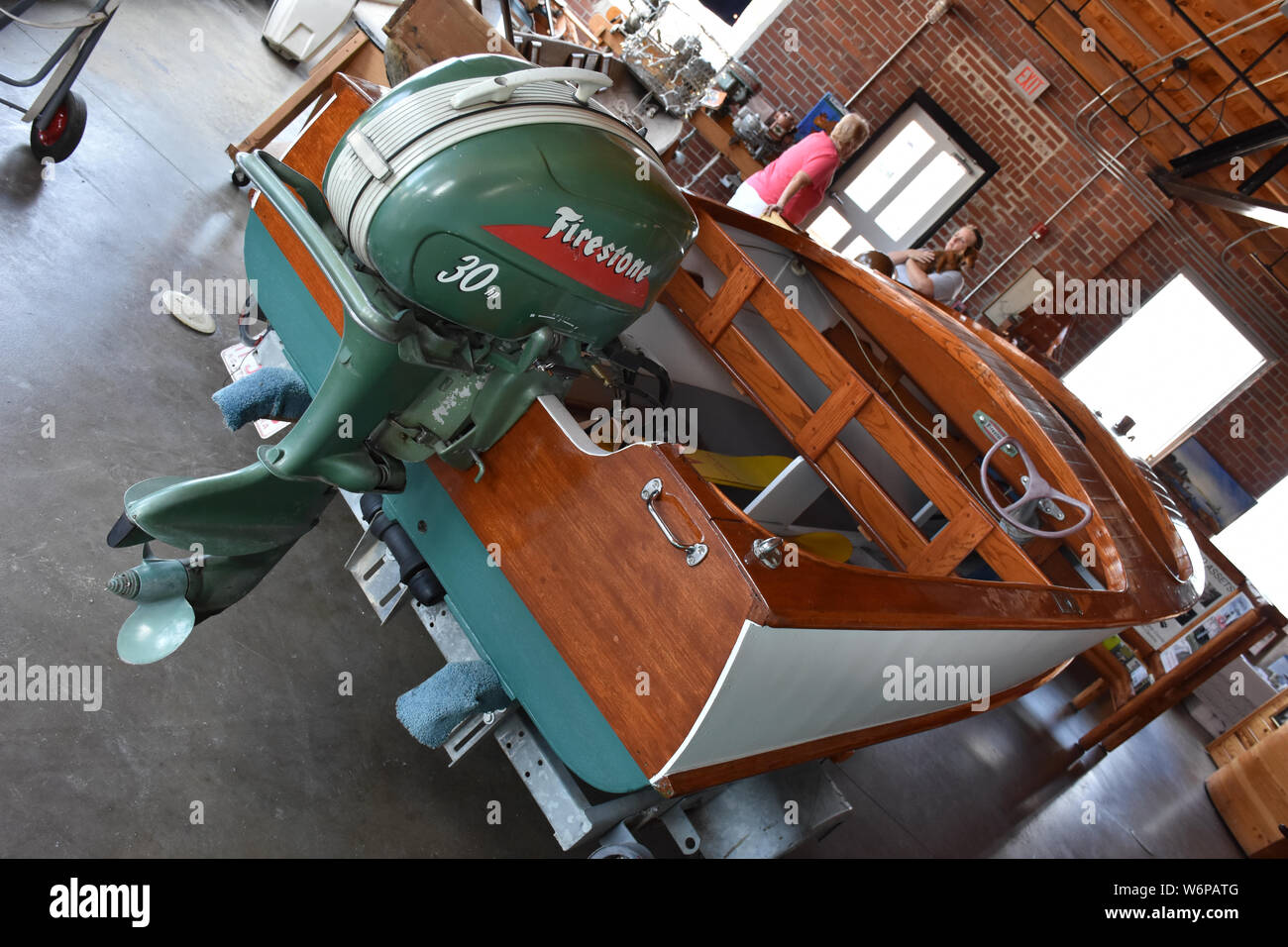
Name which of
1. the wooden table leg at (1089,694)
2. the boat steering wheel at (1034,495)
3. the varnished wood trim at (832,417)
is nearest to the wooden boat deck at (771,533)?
the varnished wood trim at (832,417)

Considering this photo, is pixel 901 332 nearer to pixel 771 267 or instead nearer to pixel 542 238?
pixel 771 267

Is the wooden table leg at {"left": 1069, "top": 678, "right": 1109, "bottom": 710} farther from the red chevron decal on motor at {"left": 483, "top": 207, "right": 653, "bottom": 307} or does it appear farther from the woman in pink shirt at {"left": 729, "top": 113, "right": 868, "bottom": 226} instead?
the red chevron decal on motor at {"left": 483, "top": 207, "right": 653, "bottom": 307}

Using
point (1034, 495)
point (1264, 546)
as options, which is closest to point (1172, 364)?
point (1264, 546)

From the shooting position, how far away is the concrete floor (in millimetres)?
1622

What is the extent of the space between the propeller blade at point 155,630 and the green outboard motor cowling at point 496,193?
73cm

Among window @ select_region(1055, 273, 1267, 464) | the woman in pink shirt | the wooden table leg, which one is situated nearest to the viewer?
the woman in pink shirt

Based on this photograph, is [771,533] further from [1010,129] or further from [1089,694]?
[1010,129]

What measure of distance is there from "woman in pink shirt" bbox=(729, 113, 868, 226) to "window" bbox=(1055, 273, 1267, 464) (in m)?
3.15

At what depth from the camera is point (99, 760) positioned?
1.59 meters

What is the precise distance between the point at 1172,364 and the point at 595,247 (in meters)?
6.55

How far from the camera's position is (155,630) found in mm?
1502

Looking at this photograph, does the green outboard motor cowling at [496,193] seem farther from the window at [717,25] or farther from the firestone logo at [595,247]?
the window at [717,25]

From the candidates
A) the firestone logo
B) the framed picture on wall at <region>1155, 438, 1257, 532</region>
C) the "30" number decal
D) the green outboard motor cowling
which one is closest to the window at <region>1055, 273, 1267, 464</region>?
the framed picture on wall at <region>1155, 438, 1257, 532</region>

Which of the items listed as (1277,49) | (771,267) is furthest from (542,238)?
(1277,49)
